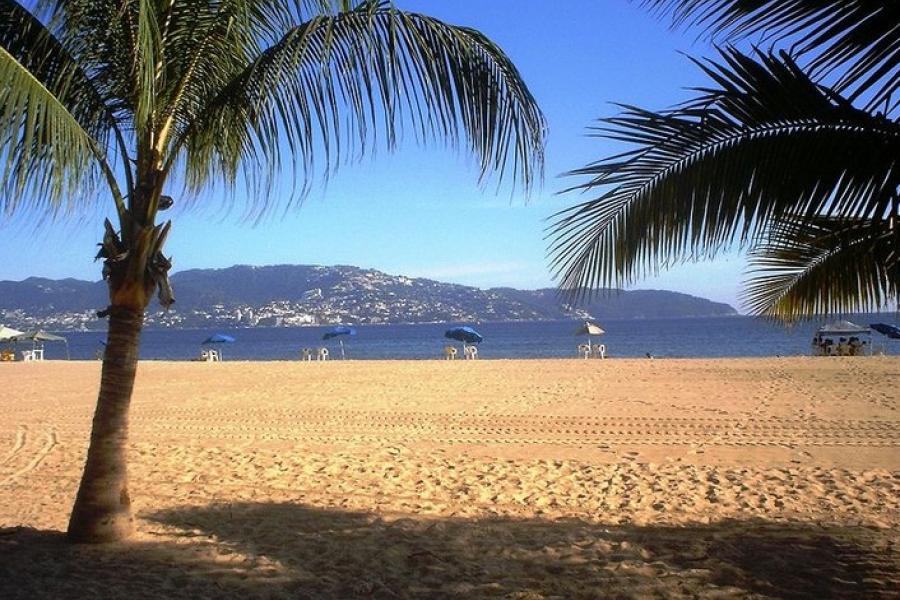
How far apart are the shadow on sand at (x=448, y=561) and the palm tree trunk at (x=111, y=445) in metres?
0.15

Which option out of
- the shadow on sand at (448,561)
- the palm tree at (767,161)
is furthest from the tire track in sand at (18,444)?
the palm tree at (767,161)

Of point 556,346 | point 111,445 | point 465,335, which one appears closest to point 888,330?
point 465,335

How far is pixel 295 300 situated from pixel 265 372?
15054 centimetres

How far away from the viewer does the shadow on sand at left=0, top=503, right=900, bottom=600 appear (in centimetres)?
421

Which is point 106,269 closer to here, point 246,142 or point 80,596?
point 246,142

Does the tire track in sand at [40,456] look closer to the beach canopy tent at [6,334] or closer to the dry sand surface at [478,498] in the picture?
the dry sand surface at [478,498]

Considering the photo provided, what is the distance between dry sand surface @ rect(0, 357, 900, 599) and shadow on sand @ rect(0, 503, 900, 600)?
0.07ft

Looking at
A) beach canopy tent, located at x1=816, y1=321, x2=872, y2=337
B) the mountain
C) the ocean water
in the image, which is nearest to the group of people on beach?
beach canopy tent, located at x1=816, y1=321, x2=872, y2=337

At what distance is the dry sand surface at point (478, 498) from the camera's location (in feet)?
14.5

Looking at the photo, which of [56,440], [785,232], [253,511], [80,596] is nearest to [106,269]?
[80,596]

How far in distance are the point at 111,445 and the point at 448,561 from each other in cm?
227

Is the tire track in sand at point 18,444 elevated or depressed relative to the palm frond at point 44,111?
depressed

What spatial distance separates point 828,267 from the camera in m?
4.44

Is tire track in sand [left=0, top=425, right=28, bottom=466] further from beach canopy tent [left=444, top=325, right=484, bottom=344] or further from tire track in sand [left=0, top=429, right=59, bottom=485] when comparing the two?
beach canopy tent [left=444, top=325, right=484, bottom=344]
